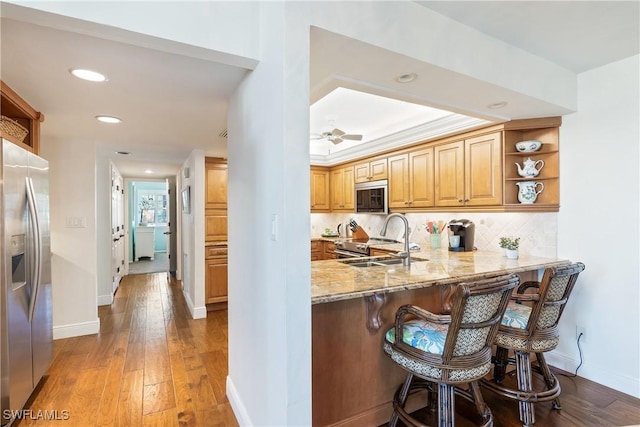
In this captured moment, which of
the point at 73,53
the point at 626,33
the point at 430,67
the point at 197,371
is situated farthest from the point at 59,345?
the point at 626,33

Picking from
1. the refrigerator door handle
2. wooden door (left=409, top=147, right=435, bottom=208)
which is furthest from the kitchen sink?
the refrigerator door handle

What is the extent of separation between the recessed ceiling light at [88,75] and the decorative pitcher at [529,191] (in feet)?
11.2

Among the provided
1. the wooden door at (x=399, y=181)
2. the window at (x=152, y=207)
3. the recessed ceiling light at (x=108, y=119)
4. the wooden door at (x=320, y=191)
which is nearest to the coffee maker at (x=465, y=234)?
the wooden door at (x=399, y=181)

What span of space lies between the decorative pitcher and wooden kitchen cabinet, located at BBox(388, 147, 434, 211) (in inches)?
38.3

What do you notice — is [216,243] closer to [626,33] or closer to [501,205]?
[501,205]

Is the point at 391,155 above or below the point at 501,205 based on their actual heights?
above

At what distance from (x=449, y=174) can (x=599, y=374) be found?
215 cm

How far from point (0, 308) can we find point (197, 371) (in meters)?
1.41

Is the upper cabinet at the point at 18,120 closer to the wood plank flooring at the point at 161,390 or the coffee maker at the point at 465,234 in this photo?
the wood plank flooring at the point at 161,390

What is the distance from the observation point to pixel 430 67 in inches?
71.9

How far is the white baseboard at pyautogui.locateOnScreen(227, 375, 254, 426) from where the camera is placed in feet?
6.15

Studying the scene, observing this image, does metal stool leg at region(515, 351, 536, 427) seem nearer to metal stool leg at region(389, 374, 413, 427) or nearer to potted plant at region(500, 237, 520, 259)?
metal stool leg at region(389, 374, 413, 427)

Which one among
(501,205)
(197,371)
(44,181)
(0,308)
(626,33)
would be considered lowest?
(197,371)

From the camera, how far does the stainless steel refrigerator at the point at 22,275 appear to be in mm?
1779
